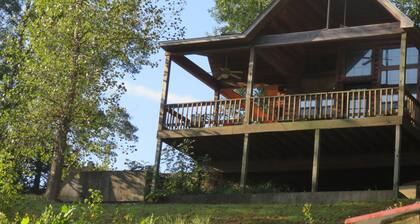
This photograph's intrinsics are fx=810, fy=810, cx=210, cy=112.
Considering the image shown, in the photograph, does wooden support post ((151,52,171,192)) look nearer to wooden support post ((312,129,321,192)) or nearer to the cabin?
the cabin

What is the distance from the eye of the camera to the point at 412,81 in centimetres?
2694

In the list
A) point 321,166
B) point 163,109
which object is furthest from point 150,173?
point 321,166

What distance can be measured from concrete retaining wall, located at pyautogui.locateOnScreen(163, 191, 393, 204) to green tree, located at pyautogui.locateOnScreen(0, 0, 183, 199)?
592 cm

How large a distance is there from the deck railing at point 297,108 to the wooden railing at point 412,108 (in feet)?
0.10

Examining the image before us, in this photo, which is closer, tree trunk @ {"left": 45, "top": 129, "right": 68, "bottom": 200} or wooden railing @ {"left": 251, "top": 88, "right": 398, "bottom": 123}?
wooden railing @ {"left": 251, "top": 88, "right": 398, "bottom": 123}

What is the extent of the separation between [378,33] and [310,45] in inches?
174

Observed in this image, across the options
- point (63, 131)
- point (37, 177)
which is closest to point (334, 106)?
point (63, 131)

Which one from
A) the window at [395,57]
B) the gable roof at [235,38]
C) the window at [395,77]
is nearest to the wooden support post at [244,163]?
the gable roof at [235,38]

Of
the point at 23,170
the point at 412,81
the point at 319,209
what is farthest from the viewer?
the point at 23,170

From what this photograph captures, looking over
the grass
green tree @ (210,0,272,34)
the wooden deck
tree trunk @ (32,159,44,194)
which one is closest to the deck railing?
the wooden deck

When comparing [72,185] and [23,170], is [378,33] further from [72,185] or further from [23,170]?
[23,170]

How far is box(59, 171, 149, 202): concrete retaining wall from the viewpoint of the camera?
27.4 m

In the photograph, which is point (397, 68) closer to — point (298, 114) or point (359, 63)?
point (359, 63)

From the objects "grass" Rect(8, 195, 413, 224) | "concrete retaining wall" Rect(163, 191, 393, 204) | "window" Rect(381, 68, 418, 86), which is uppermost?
"window" Rect(381, 68, 418, 86)
